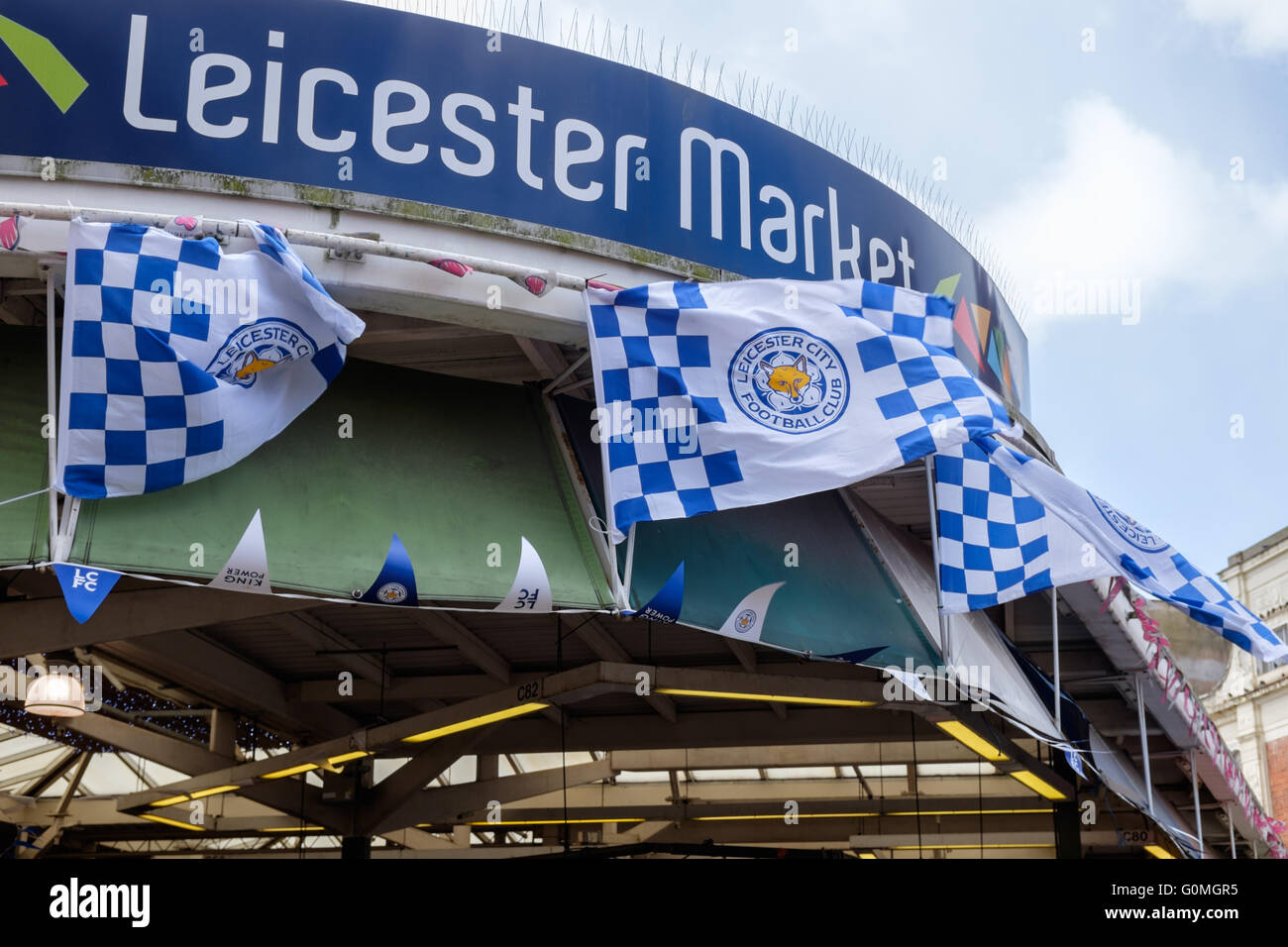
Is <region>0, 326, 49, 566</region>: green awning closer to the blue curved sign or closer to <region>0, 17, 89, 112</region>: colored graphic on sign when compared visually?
the blue curved sign

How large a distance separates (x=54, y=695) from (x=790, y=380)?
7743 millimetres

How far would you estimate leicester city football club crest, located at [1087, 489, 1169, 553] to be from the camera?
9.84 meters

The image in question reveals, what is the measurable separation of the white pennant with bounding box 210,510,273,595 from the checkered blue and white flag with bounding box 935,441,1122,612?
15.0ft

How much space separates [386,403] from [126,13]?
3.02 metres

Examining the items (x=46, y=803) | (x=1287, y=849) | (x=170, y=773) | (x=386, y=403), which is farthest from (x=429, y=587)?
(x=1287, y=849)

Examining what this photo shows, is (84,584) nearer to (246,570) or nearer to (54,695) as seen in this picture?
(246,570)

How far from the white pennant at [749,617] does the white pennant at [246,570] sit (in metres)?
3.16

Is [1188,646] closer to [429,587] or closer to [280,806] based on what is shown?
[280,806]

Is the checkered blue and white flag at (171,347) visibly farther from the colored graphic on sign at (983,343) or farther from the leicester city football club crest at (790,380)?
the colored graphic on sign at (983,343)

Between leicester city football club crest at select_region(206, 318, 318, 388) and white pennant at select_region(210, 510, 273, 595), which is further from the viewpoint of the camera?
white pennant at select_region(210, 510, 273, 595)

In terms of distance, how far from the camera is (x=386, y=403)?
982cm

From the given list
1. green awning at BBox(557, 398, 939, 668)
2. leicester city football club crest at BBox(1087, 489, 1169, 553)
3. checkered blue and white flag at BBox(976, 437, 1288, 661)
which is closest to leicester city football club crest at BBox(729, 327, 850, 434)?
checkered blue and white flag at BBox(976, 437, 1288, 661)

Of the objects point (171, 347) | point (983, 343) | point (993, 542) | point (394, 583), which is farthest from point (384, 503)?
point (983, 343)

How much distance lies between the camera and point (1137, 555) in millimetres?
9781
